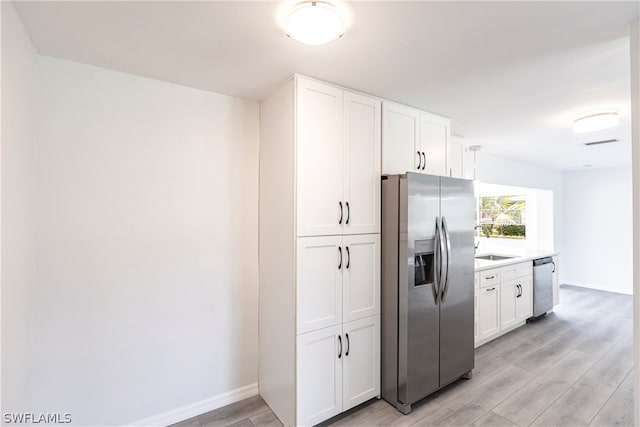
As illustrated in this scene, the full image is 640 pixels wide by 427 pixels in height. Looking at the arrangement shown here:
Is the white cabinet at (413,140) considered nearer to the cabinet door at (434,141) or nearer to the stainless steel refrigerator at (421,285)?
the cabinet door at (434,141)

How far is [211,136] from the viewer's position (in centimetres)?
239

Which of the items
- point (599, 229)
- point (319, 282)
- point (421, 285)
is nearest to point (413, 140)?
point (421, 285)

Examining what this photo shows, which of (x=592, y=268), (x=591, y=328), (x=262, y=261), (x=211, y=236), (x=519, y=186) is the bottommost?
(x=591, y=328)

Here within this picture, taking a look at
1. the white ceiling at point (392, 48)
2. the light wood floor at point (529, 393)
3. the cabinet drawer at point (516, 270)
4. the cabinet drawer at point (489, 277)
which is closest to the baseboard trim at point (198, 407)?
the light wood floor at point (529, 393)

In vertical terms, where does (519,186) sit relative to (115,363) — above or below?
above

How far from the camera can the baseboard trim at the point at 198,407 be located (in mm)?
2137

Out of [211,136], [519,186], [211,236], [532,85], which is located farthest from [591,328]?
[211,136]

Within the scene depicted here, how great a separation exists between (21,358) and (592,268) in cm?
872

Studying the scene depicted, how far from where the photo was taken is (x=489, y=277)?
3602mm

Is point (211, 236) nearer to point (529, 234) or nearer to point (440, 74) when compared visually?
point (440, 74)

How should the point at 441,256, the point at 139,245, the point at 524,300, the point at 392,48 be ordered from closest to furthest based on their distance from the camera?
1. the point at 392,48
2. the point at 139,245
3. the point at 441,256
4. the point at 524,300

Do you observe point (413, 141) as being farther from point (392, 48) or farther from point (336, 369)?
point (336, 369)

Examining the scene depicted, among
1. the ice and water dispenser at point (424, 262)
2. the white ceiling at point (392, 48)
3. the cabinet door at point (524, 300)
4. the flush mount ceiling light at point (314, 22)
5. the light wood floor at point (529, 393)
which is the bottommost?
the light wood floor at point (529, 393)

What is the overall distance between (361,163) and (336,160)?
0.24 meters
